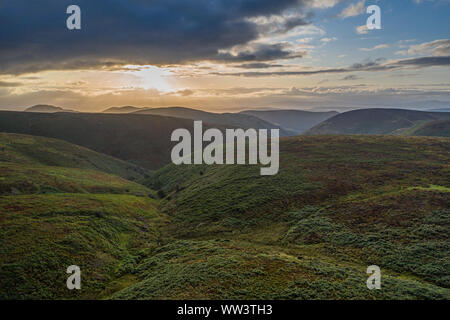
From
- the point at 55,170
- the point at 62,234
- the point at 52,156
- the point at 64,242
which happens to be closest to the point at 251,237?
the point at 64,242

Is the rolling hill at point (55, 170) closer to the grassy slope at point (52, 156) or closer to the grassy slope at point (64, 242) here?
the grassy slope at point (52, 156)

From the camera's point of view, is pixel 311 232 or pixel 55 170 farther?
pixel 55 170

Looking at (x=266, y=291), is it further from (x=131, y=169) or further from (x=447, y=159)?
(x=131, y=169)

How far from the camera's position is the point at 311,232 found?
127ft

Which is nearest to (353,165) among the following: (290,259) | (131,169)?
(290,259)

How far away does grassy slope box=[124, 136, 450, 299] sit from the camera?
2414 centimetres

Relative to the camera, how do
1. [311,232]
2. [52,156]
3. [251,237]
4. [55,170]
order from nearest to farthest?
[311,232] < [251,237] < [55,170] < [52,156]

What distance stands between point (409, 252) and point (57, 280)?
38.0 meters

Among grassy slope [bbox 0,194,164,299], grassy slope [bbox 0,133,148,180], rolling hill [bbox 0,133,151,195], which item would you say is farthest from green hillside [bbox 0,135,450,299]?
grassy slope [bbox 0,133,148,180]

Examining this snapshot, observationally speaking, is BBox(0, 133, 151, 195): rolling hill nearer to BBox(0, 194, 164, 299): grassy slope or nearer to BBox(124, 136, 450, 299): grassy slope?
BBox(0, 194, 164, 299): grassy slope

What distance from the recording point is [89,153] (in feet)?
438

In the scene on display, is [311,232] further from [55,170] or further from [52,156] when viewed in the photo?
[52,156]

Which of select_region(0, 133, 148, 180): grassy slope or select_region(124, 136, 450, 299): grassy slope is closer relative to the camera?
select_region(124, 136, 450, 299): grassy slope

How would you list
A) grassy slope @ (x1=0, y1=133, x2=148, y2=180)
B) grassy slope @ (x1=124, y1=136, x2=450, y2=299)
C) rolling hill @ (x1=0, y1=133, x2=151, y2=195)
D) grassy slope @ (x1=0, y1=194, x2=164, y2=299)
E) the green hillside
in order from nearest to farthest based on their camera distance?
grassy slope @ (x1=124, y1=136, x2=450, y2=299) < the green hillside < grassy slope @ (x1=0, y1=194, x2=164, y2=299) < rolling hill @ (x1=0, y1=133, x2=151, y2=195) < grassy slope @ (x1=0, y1=133, x2=148, y2=180)
